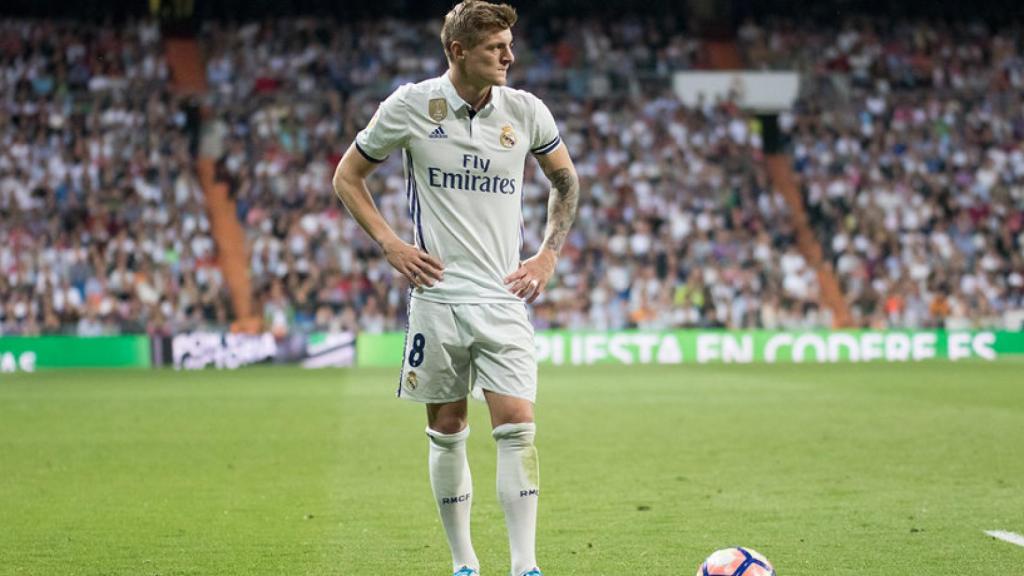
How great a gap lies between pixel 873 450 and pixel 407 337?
6618 millimetres

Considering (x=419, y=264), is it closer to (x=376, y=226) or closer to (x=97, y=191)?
(x=376, y=226)

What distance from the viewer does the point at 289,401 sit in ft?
56.6

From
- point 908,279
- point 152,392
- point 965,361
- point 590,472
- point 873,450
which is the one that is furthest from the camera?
point 908,279

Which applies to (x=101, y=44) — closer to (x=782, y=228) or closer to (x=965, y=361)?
(x=782, y=228)

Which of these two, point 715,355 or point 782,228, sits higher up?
point 782,228

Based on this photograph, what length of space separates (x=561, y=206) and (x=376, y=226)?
2.57 ft

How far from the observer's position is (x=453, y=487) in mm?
5957

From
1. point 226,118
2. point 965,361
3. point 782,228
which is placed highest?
point 226,118

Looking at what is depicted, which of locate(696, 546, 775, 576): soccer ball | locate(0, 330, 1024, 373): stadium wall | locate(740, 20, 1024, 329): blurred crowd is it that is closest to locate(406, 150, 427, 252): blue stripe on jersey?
locate(696, 546, 775, 576): soccer ball

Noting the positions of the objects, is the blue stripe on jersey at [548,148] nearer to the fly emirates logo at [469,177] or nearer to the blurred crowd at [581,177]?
the fly emirates logo at [469,177]

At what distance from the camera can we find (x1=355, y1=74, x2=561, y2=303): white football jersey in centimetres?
579

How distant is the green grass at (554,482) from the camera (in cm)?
690

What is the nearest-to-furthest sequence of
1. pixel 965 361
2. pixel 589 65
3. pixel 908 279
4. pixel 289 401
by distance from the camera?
pixel 289 401 < pixel 965 361 < pixel 908 279 < pixel 589 65

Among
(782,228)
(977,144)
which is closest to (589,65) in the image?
(782,228)
